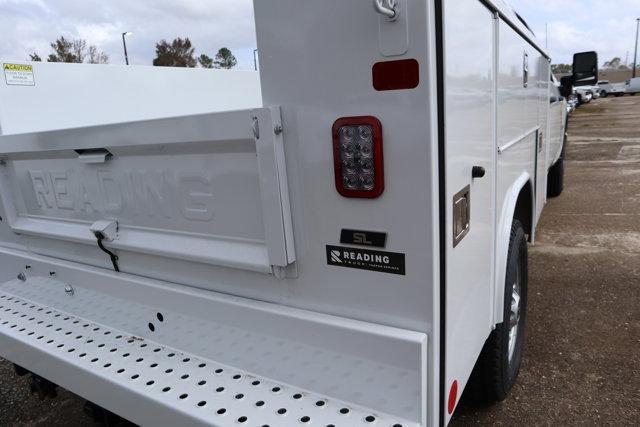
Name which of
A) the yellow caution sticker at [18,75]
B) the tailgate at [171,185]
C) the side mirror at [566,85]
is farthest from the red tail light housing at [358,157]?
the side mirror at [566,85]

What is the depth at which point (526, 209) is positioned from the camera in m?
3.11

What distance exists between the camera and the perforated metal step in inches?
58.7

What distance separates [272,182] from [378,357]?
2.04ft

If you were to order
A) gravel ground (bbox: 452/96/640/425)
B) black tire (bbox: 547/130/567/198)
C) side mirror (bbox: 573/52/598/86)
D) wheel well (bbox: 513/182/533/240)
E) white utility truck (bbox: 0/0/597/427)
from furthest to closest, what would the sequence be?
black tire (bbox: 547/130/567/198) → side mirror (bbox: 573/52/598/86) → wheel well (bbox: 513/182/533/240) → gravel ground (bbox: 452/96/640/425) → white utility truck (bbox: 0/0/597/427)

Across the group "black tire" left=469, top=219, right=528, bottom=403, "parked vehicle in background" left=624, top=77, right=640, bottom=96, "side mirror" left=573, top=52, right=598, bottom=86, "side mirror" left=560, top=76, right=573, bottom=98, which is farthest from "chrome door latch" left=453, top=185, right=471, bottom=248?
"parked vehicle in background" left=624, top=77, right=640, bottom=96

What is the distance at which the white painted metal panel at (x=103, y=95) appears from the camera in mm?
2764

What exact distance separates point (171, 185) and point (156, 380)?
71 centimetres

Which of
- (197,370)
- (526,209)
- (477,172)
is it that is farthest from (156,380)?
(526,209)

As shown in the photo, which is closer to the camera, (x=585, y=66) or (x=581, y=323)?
(x=581, y=323)

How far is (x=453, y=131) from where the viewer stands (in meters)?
1.38

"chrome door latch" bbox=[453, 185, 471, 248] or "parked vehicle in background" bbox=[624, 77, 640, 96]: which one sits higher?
"chrome door latch" bbox=[453, 185, 471, 248]

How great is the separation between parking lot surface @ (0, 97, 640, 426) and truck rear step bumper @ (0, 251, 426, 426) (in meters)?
0.93

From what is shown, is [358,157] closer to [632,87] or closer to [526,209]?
[526,209]

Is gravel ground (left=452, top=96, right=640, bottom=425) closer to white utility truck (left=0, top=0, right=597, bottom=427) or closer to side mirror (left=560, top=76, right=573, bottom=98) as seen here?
white utility truck (left=0, top=0, right=597, bottom=427)
